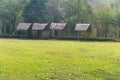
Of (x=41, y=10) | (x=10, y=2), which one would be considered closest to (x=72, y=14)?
(x=41, y=10)

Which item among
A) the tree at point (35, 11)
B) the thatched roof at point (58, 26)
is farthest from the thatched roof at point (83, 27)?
the tree at point (35, 11)

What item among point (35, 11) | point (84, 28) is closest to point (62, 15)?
point (35, 11)

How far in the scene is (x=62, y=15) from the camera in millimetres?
74500

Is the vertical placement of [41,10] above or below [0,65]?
below

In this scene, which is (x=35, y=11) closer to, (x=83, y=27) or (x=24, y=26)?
(x=24, y=26)

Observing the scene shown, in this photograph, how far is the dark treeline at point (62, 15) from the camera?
6969 centimetres

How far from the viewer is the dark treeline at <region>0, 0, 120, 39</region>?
69.7m

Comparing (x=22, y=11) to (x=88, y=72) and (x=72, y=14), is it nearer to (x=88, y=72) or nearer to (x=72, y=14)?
(x=72, y=14)

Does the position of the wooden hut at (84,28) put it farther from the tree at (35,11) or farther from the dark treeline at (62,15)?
the tree at (35,11)

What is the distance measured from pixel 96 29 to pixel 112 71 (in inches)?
2257

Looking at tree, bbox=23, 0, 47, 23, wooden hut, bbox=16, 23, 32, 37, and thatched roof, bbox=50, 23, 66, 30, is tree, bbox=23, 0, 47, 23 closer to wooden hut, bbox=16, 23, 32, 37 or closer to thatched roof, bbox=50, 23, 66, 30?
wooden hut, bbox=16, 23, 32, 37

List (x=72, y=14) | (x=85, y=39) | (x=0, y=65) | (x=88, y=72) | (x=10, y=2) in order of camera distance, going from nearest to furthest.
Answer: (x=88, y=72) → (x=0, y=65) → (x=85, y=39) → (x=10, y=2) → (x=72, y=14)

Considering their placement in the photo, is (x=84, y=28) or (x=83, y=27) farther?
(x=83, y=27)

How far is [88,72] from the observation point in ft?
46.5
